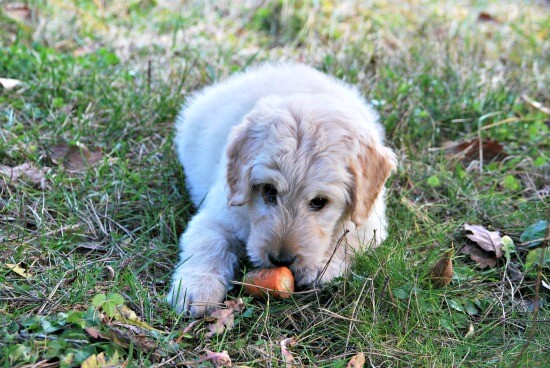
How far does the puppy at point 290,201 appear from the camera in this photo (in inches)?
114

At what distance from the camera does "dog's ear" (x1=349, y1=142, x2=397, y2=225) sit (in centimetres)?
304

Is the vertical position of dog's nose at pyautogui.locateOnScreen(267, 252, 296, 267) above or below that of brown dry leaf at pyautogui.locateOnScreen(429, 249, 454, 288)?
above

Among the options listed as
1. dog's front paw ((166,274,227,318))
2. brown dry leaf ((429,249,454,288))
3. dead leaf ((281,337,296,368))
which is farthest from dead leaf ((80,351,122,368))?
brown dry leaf ((429,249,454,288))

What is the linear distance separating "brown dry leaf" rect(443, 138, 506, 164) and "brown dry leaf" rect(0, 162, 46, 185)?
260 centimetres

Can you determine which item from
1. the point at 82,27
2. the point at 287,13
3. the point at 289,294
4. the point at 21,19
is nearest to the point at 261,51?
the point at 287,13

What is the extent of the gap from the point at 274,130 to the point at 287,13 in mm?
3424

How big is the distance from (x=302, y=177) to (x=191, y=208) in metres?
1.21

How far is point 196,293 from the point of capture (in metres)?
2.88

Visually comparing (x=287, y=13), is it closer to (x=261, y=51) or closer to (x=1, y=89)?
(x=261, y=51)

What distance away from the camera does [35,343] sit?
2.36m

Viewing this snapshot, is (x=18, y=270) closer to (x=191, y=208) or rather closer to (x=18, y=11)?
(x=191, y=208)

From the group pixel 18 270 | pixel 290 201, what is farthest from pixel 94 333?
pixel 290 201

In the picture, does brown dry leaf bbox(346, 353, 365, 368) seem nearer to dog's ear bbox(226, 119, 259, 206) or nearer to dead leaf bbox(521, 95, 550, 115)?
dog's ear bbox(226, 119, 259, 206)

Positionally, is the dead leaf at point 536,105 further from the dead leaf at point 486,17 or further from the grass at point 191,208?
the dead leaf at point 486,17
